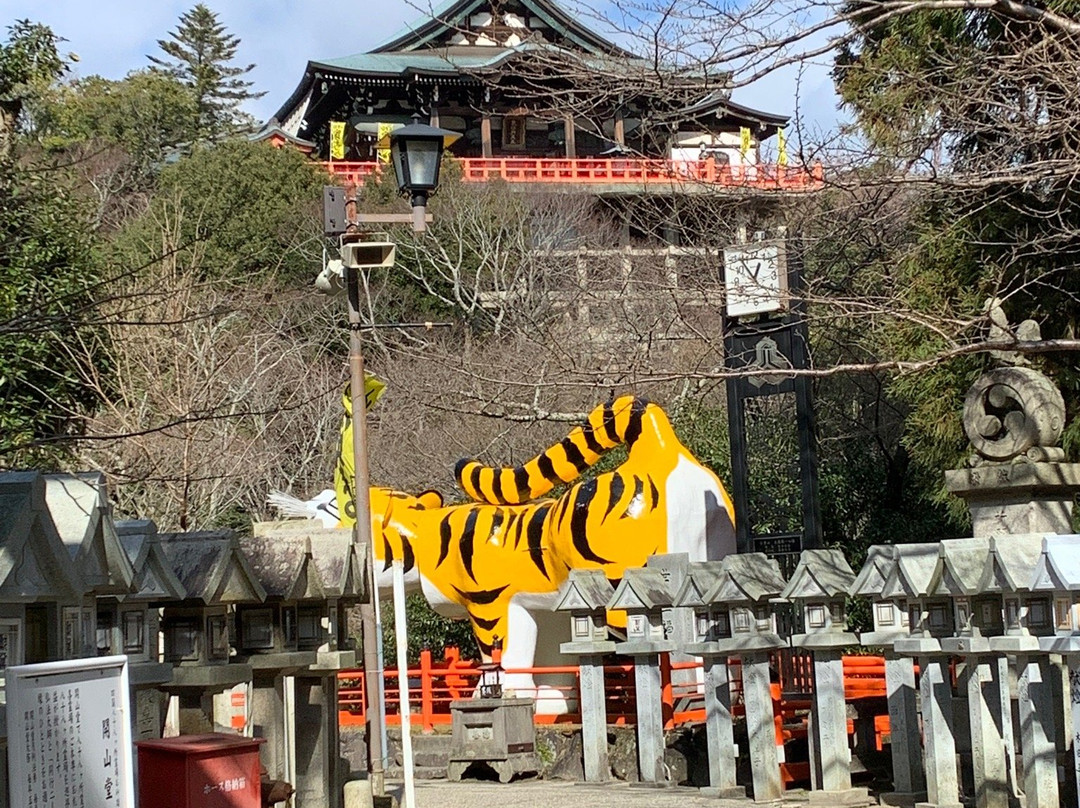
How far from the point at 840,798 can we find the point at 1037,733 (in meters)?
2.24

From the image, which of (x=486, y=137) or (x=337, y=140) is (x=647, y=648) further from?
(x=486, y=137)

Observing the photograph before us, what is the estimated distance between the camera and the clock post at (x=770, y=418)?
13186 mm

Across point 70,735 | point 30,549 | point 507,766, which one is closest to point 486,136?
point 507,766

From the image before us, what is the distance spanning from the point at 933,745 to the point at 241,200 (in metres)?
21.1

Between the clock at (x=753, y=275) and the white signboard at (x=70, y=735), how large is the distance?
5.37 metres

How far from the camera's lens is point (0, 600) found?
5859 mm

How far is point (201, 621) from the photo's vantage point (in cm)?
819

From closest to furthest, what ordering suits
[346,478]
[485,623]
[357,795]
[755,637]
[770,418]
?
[357,795] < [755,637] < [770,418] < [346,478] < [485,623]

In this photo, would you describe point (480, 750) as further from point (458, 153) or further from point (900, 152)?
point (458, 153)

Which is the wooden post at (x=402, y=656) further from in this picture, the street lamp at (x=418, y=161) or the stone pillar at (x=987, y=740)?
the stone pillar at (x=987, y=740)

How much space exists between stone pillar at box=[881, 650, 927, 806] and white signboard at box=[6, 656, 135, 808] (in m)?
6.60

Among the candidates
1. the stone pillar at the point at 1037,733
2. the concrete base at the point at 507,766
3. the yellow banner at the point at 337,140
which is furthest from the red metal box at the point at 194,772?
the yellow banner at the point at 337,140

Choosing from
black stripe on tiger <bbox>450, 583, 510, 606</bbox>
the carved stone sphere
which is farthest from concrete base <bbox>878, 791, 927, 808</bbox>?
black stripe on tiger <bbox>450, 583, 510, 606</bbox>

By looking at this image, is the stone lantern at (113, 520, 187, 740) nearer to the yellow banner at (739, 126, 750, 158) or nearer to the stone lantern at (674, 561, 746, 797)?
the yellow banner at (739, 126, 750, 158)
